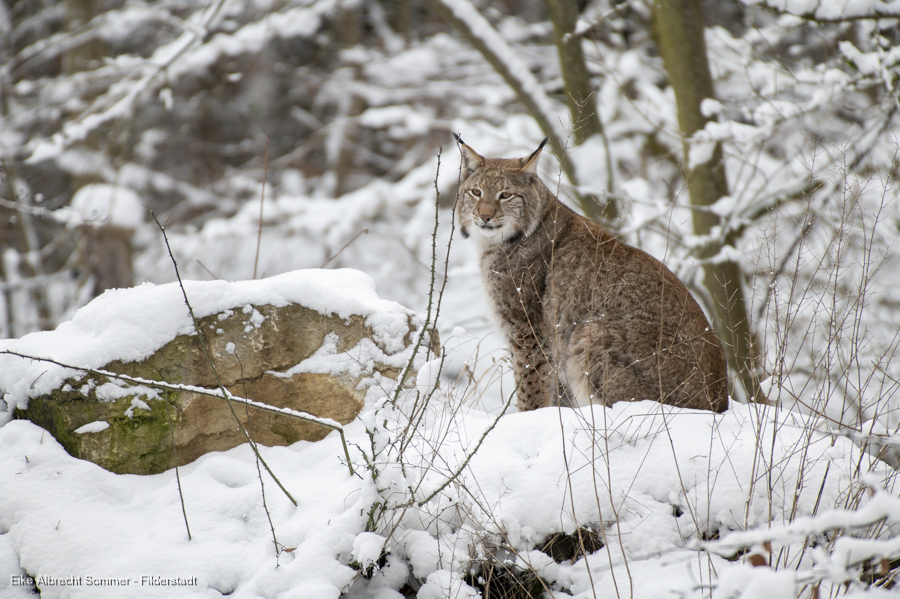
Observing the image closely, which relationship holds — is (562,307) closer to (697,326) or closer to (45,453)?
(697,326)

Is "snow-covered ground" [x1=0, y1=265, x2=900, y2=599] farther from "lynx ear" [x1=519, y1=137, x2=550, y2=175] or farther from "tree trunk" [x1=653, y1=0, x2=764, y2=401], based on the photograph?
"tree trunk" [x1=653, y1=0, x2=764, y2=401]

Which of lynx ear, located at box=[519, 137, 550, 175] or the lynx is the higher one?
lynx ear, located at box=[519, 137, 550, 175]

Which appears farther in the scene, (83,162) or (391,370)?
(83,162)

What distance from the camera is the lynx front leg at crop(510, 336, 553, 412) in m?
3.76

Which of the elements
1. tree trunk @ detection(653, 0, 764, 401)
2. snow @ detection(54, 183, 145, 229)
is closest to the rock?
tree trunk @ detection(653, 0, 764, 401)

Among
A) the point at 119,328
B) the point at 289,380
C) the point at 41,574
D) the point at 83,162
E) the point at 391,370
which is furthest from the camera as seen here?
the point at 83,162

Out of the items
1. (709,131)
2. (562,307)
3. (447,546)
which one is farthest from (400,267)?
(447,546)

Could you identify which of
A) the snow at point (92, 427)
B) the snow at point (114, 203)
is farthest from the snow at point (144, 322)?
the snow at point (114, 203)

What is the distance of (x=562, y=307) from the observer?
146 inches

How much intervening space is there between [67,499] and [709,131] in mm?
5240

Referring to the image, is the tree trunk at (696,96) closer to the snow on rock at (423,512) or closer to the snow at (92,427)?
the snow on rock at (423,512)

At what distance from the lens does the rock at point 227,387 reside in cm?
279

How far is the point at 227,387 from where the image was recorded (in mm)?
3092

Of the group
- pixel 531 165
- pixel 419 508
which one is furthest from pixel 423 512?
pixel 531 165
